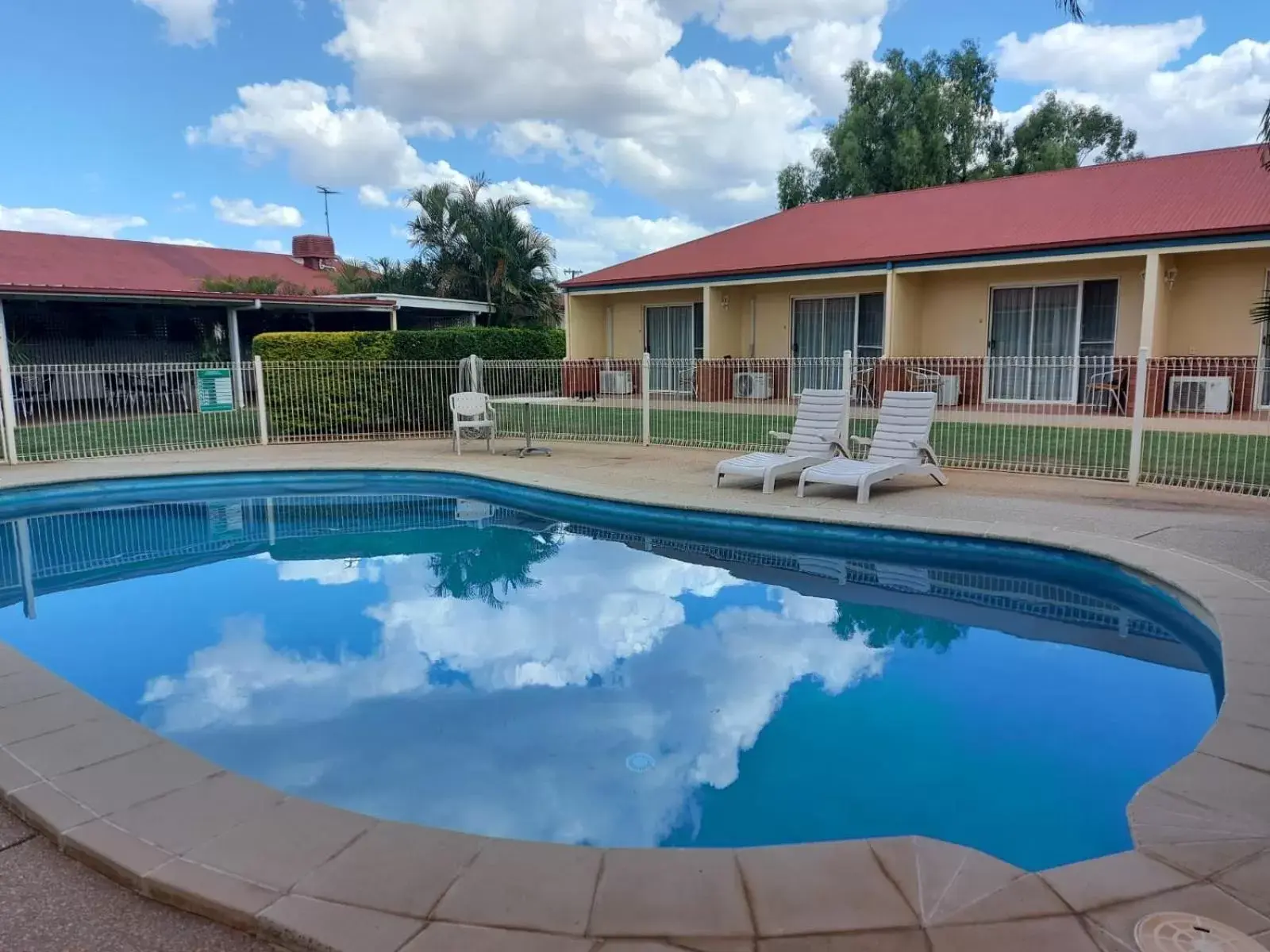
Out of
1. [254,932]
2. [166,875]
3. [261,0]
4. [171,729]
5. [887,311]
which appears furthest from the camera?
[261,0]

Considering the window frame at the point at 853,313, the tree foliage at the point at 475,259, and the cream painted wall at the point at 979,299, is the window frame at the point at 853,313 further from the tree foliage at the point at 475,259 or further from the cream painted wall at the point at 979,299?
the tree foliage at the point at 475,259

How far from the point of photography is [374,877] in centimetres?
284

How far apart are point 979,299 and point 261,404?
14089 millimetres

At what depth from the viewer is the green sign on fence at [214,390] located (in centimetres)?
1485

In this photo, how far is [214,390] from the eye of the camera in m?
14.9

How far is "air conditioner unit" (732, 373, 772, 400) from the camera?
1792 centimetres

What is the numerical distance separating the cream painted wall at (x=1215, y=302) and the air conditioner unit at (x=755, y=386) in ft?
23.9

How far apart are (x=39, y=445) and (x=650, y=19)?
14124 millimetres

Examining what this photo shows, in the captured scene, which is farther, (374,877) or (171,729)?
(171,729)

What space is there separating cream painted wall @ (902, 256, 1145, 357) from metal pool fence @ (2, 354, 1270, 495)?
2.45 ft

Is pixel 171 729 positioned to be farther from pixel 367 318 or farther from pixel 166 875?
pixel 367 318

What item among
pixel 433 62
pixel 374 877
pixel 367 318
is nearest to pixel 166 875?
pixel 374 877

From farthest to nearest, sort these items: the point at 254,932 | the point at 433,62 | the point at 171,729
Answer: the point at 433,62 < the point at 171,729 < the point at 254,932

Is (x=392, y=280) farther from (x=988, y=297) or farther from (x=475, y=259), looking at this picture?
(x=988, y=297)
